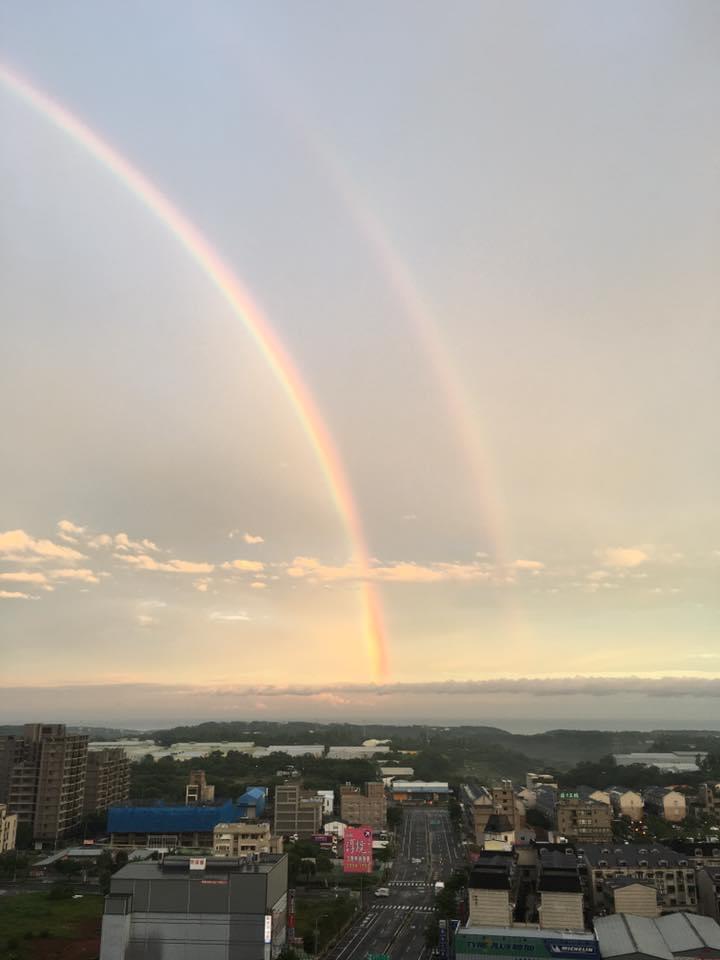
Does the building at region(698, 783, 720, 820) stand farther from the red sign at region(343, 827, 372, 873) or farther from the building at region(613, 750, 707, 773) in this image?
the building at region(613, 750, 707, 773)

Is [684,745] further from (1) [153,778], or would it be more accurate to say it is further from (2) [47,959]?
(2) [47,959]

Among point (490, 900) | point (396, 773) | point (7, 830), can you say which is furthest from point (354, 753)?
point (490, 900)

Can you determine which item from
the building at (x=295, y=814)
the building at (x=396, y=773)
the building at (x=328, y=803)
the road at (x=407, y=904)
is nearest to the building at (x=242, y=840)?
the road at (x=407, y=904)

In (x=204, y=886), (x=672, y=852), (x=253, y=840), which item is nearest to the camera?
(x=204, y=886)

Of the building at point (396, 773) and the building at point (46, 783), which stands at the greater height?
the building at point (46, 783)

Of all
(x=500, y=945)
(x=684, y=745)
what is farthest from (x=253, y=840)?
(x=684, y=745)

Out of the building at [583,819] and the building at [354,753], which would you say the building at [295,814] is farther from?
the building at [354,753]

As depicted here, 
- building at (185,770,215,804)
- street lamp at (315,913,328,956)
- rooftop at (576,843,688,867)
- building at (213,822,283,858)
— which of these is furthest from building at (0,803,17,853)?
rooftop at (576,843,688,867)
